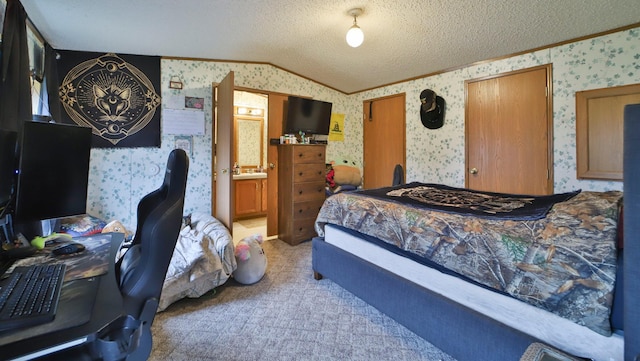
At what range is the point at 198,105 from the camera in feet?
11.6

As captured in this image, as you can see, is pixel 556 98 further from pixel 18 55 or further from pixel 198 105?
pixel 18 55

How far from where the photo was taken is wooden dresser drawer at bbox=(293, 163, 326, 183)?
3.59 m

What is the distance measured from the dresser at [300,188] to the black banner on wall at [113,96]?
1.61m

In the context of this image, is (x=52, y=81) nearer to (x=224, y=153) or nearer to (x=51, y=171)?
(x=224, y=153)

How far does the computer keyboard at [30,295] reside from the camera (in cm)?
75

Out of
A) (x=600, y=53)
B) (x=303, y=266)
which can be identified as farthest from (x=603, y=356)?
(x=600, y=53)

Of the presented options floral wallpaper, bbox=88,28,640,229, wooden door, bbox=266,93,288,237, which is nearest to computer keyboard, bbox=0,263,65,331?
floral wallpaper, bbox=88,28,640,229

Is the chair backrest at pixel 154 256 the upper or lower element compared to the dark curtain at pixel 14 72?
lower

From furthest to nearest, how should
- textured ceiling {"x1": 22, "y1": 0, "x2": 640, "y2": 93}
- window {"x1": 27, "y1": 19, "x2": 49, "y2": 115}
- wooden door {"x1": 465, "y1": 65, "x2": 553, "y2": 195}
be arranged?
wooden door {"x1": 465, "y1": 65, "x2": 553, "y2": 195}
window {"x1": 27, "y1": 19, "x2": 49, "y2": 115}
textured ceiling {"x1": 22, "y1": 0, "x2": 640, "y2": 93}

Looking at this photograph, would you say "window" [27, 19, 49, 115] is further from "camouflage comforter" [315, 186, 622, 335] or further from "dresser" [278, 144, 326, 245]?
"camouflage comforter" [315, 186, 622, 335]

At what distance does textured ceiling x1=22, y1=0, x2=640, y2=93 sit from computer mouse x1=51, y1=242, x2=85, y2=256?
1.88 metres

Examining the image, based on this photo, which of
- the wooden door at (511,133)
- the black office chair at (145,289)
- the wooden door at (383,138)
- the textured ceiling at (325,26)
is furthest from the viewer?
the wooden door at (383,138)

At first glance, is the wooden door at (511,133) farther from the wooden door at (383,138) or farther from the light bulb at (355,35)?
the light bulb at (355,35)

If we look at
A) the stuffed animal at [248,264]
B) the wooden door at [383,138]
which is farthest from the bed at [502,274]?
the wooden door at [383,138]
